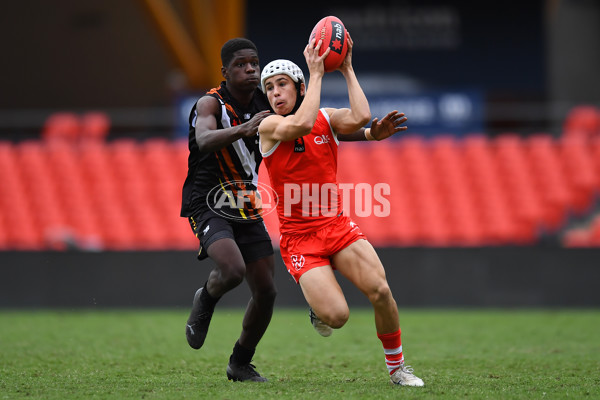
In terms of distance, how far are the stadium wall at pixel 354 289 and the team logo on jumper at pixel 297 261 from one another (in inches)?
206

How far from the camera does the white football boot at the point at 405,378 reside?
5381mm

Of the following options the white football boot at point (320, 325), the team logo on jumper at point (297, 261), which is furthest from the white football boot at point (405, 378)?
the team logo on jumper at point (297, 261)

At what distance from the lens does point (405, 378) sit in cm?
542

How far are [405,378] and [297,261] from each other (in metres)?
1.04

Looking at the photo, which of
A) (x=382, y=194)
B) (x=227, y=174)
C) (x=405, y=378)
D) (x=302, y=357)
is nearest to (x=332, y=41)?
(x=227, y=174)

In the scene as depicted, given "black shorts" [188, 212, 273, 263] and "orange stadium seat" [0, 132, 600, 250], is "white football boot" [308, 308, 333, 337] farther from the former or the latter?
"orange stadium seat" [0, 132, 600, 250]

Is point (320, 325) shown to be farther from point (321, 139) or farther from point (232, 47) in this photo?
point (232, 47)

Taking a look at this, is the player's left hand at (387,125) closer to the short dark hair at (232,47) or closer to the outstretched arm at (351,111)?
the outstretched arm at (351,111)

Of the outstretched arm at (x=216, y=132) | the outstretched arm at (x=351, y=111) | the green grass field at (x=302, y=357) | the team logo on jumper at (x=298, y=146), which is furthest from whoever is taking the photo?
the team logo on jumper at (x=298, y=146)

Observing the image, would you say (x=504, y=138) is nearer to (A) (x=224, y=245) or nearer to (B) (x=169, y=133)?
(B) (x=169, y=133)

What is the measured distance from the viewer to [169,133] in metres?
15.4

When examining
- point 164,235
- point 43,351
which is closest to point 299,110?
point 43,351

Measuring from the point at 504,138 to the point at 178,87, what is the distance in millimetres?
8387

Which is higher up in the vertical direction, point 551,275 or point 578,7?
point 578,7
